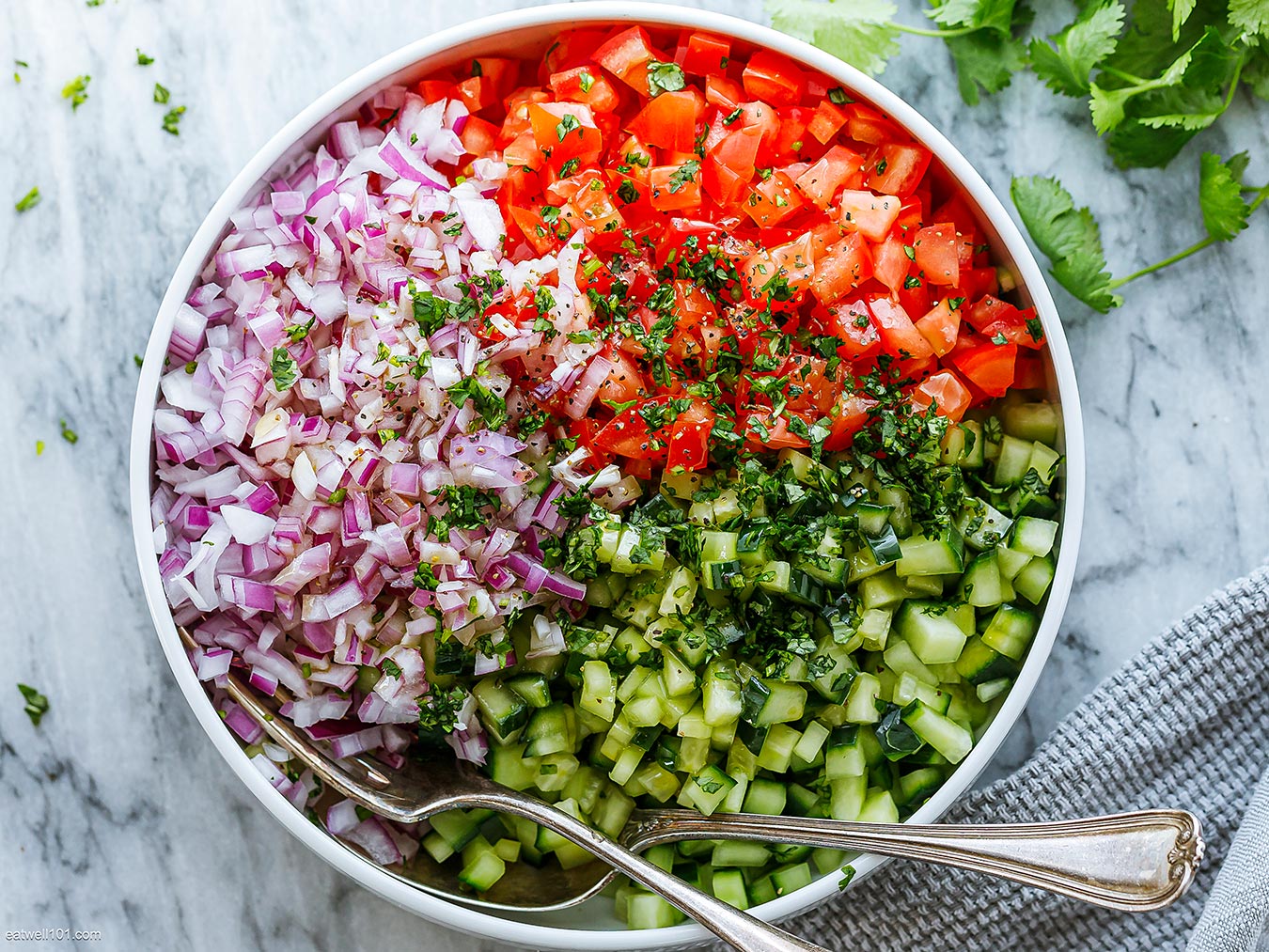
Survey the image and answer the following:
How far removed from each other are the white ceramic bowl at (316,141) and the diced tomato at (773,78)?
0.04 meters

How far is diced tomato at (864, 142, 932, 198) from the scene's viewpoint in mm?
2020

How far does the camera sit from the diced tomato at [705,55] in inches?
79.3

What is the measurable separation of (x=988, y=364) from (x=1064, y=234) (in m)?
0.40

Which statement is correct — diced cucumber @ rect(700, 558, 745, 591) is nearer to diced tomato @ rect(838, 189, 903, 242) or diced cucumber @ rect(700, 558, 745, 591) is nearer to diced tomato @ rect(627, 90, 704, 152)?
diced tomato @ rect(838, 189, 903, 242)

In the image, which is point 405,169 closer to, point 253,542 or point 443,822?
point 253,542

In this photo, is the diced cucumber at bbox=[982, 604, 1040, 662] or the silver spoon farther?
the diced cucumber at bbox=[982, 604, 1040, 662]

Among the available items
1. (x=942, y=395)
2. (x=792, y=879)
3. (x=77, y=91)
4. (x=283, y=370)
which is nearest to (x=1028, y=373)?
(x=942, y=395)

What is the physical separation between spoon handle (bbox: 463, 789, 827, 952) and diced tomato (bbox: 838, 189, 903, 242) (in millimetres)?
1151

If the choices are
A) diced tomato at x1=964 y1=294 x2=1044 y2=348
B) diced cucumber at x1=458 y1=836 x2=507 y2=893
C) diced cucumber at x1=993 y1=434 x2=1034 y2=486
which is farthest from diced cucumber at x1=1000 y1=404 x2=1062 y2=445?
diced cucumber at x1=458 y1=836 x2=507 y2=893

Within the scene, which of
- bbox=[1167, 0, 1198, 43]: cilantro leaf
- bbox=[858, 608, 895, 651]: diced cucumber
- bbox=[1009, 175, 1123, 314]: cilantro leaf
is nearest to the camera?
bbox=[858, 608, 895, 651]: diced cucumber

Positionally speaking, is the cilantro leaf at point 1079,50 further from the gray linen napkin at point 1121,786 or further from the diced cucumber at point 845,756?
the diced cucumber at point 845,756

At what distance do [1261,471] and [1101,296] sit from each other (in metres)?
0.56

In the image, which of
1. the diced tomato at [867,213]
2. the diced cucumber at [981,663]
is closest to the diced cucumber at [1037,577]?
the diced cucumber at [981,663]

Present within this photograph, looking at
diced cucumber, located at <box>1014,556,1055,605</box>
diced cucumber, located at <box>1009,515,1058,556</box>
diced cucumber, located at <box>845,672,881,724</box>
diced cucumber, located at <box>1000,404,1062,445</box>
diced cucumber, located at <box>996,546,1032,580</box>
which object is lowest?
diced cucumber, located at <box>845,672,881,724</box>
